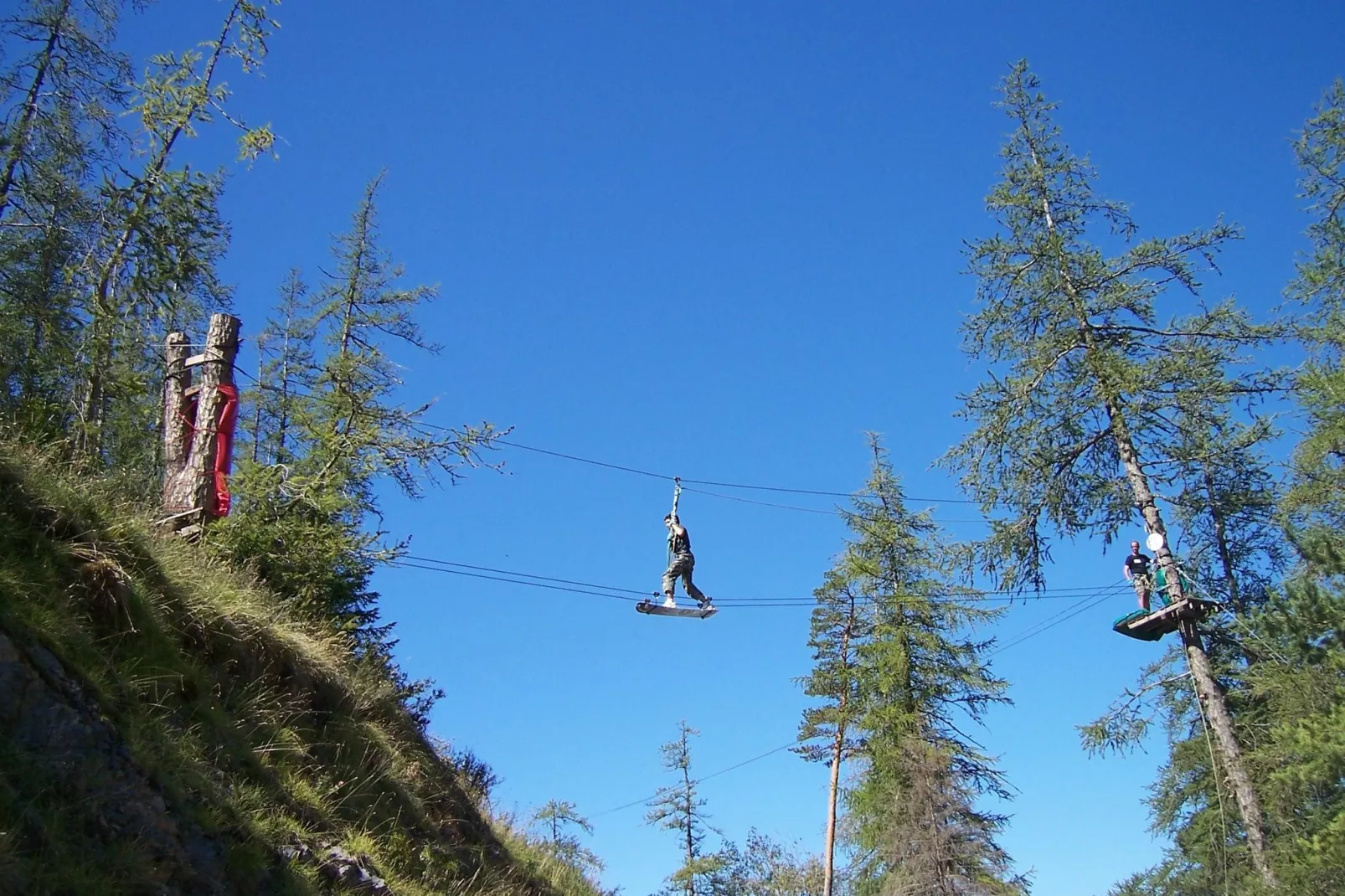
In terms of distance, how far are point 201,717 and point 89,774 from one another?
5.53 feet

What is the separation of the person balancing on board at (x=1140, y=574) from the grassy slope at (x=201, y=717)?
1079 centimetres

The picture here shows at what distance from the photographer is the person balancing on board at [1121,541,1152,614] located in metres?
15.5

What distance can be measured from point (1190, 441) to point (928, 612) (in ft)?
29.8

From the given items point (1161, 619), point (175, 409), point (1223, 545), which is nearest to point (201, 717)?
point (175, 409)

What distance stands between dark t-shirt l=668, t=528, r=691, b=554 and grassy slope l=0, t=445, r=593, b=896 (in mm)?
6423

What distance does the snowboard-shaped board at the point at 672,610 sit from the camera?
15055 mm

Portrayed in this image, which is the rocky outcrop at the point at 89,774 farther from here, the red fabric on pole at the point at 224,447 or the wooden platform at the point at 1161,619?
the wooden platform at the point at 1161,619

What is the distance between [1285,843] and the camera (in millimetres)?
13133

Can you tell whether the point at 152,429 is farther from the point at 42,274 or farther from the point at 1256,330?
the point at 1256,330

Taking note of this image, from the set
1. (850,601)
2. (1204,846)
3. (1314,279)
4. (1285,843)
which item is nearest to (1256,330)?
(1314,279)

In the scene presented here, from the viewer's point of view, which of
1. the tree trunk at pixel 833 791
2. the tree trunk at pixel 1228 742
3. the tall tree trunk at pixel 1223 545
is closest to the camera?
the tree trunk at pixel 1228 742

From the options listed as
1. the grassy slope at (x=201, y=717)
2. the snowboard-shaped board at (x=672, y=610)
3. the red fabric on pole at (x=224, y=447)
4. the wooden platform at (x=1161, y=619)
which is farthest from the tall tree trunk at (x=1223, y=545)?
the red fabric on pole at (x=224, y=447)

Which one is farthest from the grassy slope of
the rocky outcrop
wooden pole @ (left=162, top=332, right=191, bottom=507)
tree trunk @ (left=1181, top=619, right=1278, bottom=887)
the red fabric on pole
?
tree trunk @ (left=1181, top=619, right=1278, bottom=887)

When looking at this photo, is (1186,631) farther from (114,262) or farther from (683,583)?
(114,262)
